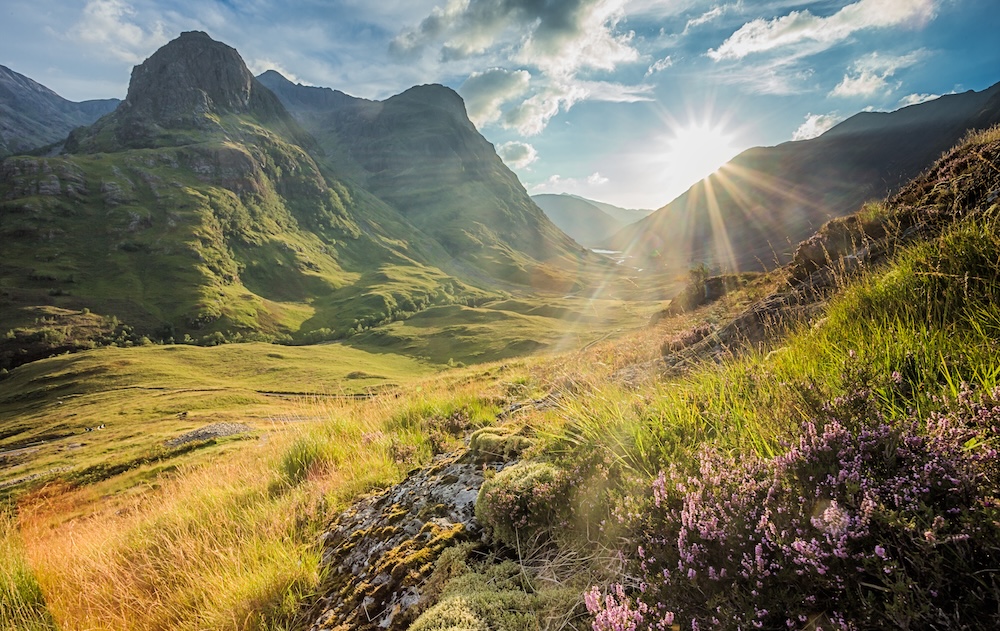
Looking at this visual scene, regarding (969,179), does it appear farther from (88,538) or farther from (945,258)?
(88,538)

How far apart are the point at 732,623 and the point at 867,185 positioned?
808 ft

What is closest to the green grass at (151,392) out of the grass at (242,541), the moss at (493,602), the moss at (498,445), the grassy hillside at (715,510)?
the grass at (242,541)

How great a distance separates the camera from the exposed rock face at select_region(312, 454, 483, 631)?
3547mm

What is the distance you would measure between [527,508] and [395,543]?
5.30ft

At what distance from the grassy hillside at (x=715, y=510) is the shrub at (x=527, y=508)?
0.02 metres

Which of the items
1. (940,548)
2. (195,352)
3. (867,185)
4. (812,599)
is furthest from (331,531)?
(867,185)

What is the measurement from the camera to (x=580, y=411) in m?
4.72

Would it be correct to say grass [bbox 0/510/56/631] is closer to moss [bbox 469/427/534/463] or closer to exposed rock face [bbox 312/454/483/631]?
exposed rock face [bbox 312/454/483/631]

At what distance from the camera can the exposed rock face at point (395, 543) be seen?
355 cm

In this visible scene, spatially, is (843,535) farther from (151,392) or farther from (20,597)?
(151,392)

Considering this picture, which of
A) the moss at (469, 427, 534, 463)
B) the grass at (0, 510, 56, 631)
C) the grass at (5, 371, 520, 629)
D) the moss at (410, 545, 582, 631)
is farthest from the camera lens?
the moss at (469, 427, 534, 463)

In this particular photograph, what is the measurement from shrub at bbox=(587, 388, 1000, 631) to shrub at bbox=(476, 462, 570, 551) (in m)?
1.05

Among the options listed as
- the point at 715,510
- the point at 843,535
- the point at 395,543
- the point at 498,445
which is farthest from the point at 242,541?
the point at 843,535

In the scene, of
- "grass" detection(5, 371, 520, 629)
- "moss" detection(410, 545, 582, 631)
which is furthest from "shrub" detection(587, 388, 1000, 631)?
"grass" detection(5, 371, 520, 629)
